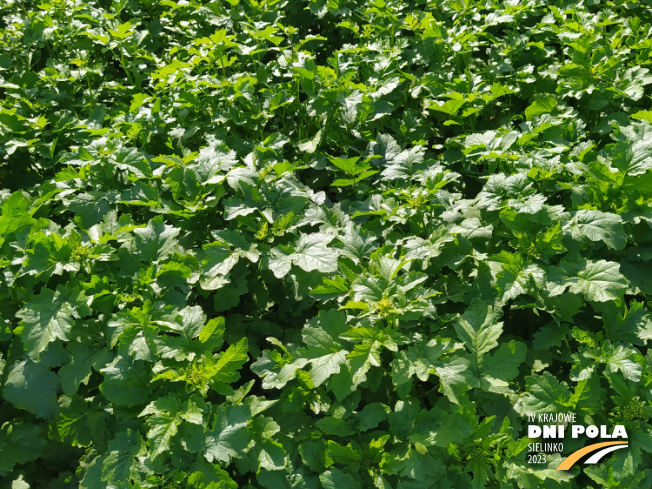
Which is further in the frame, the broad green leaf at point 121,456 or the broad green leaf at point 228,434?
the broad green leaf at point 121,456

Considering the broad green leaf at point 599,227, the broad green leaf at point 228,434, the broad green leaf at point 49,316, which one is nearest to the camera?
the broad green leaf at point 228,434

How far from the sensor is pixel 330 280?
7.50 ft

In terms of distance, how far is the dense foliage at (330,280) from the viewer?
6.64ft

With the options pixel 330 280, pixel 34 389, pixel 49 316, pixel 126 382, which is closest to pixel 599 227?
pixel 330 280

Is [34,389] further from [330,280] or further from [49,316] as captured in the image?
[330,280]

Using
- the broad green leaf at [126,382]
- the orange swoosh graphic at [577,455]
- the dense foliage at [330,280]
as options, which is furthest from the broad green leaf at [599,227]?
the broad green leaf at [126,382]

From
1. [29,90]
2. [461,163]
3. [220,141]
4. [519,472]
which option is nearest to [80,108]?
[29,90]

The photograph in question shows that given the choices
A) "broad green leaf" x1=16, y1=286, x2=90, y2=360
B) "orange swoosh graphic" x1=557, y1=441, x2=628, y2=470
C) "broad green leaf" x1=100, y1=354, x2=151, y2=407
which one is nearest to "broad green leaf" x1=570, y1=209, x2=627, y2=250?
"orange swoosh graphic" x1=557, y1=441, x2=628, y2=470

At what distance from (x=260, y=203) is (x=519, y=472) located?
1.62 metres

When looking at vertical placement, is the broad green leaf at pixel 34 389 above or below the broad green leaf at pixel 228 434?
below

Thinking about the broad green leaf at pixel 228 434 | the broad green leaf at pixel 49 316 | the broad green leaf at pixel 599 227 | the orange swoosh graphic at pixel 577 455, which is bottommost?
the orange swoosh graphic at pixel 577 455

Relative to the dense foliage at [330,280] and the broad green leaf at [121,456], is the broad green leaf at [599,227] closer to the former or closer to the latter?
the dense foliage at [330,280]

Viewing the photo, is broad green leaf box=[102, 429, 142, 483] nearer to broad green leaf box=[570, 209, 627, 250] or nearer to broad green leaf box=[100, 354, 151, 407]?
broad green leaf box=[100, 354, 151, 407]

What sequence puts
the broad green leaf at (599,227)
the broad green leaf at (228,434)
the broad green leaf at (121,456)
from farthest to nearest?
the broad green leaf at (599,227) < the broad green leaf at (121,456) < the broad green leaf at (228,434)
